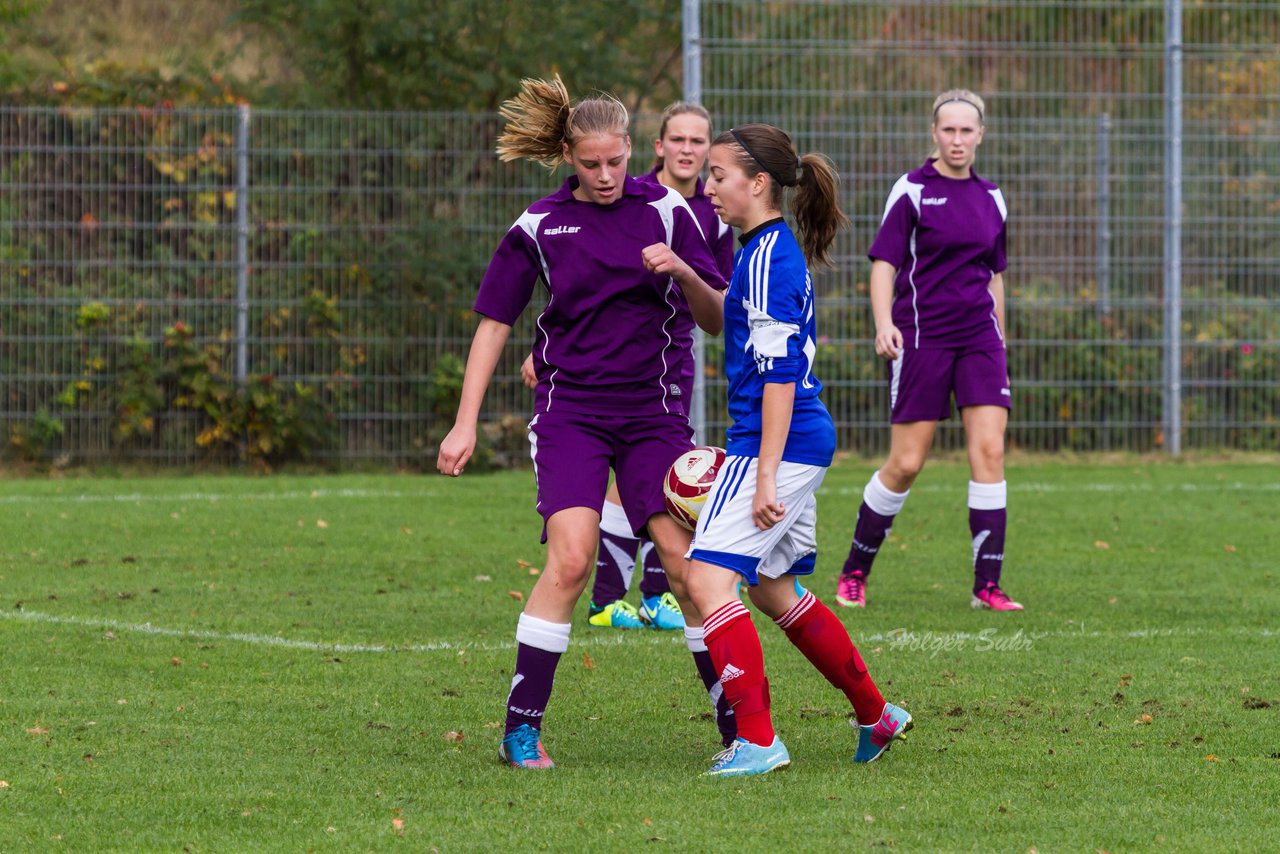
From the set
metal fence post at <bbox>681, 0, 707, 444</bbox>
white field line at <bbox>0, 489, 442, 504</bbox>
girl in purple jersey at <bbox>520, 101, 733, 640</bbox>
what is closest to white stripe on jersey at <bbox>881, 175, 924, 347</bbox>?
girl in purple jersey at <bbox>520, 101, 733, 640</bbox>

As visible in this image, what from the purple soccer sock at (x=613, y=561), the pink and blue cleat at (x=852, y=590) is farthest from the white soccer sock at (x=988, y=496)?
the purple soccer sock at (x=613, y=561)

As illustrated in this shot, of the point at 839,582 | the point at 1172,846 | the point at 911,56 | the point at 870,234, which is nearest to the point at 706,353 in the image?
the point at 870,234

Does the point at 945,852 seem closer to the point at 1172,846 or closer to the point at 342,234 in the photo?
the point at 1172,846

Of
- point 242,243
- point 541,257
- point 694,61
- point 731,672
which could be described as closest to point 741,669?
point 731,672

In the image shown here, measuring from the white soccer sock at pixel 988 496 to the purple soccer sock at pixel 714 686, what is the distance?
318cm

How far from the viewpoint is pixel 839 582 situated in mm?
8398

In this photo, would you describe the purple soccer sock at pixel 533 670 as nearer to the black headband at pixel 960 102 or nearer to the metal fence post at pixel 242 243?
the black headband at pixel 960 102

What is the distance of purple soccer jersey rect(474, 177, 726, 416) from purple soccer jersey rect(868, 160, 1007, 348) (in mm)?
3197

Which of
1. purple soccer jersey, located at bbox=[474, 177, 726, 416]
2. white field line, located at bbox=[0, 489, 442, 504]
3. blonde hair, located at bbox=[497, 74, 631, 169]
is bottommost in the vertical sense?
white field line, located at bbox=[0, 489, 442, 504]

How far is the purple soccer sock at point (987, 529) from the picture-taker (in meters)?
8.09

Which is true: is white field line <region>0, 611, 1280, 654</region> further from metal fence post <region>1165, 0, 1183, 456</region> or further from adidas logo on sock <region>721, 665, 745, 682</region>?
metal fence post <region>1165, 0, 1183, 456</region>

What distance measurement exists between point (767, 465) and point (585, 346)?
2.31ft

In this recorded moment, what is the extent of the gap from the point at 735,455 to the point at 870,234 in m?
10.4

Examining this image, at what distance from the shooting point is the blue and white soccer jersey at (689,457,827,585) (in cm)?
490
